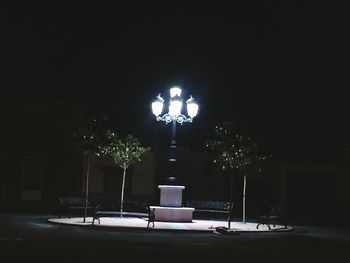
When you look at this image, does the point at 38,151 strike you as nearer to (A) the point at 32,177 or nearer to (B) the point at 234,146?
(A) the point at 32,177

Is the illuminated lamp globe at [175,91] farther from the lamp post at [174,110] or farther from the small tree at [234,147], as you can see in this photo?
the small tree at [234,147]

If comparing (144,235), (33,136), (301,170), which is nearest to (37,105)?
(33,136)

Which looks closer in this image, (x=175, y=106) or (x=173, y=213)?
(x=175, y=106)

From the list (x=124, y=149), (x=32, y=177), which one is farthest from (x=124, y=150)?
(x=32, y=177)

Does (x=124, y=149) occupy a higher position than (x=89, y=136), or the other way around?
(x=89, y=136)

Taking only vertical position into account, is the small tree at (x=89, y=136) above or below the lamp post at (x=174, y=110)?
below

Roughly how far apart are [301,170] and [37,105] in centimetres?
1795

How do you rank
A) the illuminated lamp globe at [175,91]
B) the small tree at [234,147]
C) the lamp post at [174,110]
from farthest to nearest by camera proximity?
the small tree at [234,147]
the illuminated lamp globe at [175,91]
the lamp post at [174,110]

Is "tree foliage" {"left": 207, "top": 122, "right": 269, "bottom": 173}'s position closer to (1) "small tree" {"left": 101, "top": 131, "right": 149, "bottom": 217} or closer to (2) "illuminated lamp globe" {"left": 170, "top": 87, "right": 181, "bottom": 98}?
(2) "illuminated lamp globe" {"left": 170, "top": 87, "right": 181, "bottom": 98}

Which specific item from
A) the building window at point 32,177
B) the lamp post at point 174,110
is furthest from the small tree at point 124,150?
the building window at point 32,177

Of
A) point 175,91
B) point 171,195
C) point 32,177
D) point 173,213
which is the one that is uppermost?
point 175,91

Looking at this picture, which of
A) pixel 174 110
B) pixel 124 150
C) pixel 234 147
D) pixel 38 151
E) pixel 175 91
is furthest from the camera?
pixel 38 151

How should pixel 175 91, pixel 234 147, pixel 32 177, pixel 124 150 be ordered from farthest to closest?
pixel 32 177, pixel 124 150, pixel 234 147, pixel 175 91

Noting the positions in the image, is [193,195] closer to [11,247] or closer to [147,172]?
[147,172]
